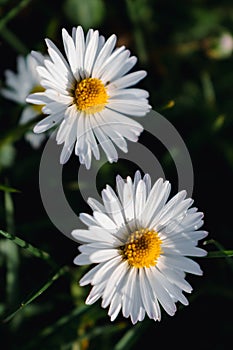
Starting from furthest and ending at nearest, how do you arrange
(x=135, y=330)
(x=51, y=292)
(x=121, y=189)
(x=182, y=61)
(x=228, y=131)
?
1. (x=182, y=61)
2. (x=228, y=131)
3. (x=51, y=292)
4. (x=135, y=330)
5. (x=121, y=189)

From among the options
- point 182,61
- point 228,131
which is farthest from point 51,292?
point 182,61

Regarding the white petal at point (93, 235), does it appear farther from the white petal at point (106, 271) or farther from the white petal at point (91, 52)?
the white petal at point (91, 52)

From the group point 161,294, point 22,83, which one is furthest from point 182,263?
point 22,83

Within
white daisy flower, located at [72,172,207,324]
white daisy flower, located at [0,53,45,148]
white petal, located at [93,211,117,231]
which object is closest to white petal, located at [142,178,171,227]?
white daisy flower, located at [72,172,207,324]

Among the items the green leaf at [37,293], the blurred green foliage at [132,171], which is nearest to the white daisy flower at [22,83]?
the blurred green foliage at [132,171]

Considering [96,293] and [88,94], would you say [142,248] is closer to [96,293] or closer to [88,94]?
[96,293]

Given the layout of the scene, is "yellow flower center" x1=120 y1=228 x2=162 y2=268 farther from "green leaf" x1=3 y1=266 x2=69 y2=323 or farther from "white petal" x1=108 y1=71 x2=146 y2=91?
"white petal" x1=108 y1=71 x2=146 y2=91

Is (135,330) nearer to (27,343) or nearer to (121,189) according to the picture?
(27,343)

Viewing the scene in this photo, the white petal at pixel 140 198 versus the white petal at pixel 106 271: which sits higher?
the white petal at pixel 140 198
